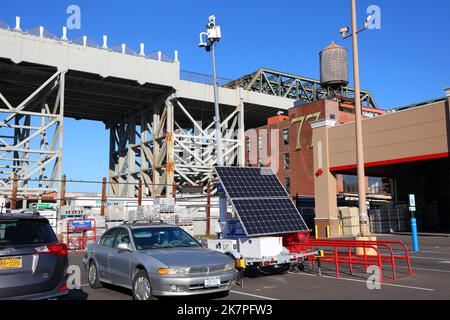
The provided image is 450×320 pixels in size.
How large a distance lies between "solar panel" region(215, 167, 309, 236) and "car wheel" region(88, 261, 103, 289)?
3.88 m

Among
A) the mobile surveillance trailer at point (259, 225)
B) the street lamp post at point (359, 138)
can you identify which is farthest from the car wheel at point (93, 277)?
the street lamp post at point (359, 138)

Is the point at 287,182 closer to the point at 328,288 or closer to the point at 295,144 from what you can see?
the point at 295,144

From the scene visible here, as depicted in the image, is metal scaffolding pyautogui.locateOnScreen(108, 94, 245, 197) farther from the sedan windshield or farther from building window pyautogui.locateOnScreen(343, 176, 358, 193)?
the sedan windshield

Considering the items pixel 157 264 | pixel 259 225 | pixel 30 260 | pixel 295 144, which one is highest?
pixel 295 144

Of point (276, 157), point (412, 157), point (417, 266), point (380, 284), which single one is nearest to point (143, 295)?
point (380, 284)

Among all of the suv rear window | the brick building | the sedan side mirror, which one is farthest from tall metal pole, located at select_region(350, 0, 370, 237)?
the brick building

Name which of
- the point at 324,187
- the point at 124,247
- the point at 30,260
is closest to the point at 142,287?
the point at 124,247

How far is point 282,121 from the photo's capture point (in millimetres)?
60250

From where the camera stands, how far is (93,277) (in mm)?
11141

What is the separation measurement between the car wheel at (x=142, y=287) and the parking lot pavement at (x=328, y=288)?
78cm

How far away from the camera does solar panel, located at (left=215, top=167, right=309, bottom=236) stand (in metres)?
12.5

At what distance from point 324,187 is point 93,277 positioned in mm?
25180

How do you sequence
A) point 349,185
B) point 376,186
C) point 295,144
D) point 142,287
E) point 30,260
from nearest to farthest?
1. point 30,260
2. point 142,287
3. point 295,144
4. point 349,185
5. point 376,186
